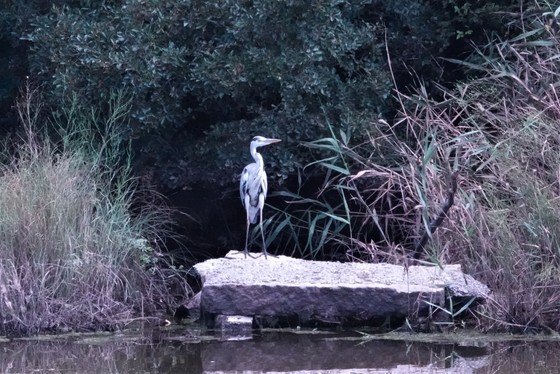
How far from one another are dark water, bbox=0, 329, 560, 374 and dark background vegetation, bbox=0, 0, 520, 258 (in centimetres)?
213

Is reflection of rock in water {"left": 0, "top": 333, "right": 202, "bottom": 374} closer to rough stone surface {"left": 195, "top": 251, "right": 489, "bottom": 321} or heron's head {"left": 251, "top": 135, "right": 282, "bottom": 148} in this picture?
rough stone surface {"left": 195, "top": 251, "right": 489, "bottom": 321}

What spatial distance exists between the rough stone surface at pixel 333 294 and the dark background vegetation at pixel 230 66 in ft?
5.05

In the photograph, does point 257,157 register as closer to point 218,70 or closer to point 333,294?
point 218,70

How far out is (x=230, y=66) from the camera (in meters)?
8.77

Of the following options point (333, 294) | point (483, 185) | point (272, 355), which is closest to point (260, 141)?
point (333, 294)

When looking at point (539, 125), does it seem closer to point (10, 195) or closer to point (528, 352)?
point (528, 352)

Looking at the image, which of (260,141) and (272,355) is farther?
(260,141)

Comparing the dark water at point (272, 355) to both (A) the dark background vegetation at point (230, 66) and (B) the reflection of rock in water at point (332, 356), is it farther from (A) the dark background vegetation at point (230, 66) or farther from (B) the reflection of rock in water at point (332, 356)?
(A) the dark background vegetation at point (230, 66)

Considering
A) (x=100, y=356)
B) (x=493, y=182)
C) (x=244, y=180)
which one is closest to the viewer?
(x=100, y=356)

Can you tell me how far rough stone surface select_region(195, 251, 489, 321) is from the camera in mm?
7469

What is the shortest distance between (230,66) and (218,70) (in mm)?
122

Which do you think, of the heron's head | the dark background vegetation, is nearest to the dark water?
the heron's head

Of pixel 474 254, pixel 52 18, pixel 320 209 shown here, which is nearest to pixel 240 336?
pixel 474 254

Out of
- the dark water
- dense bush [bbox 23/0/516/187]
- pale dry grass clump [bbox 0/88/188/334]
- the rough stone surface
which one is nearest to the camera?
the dark water
